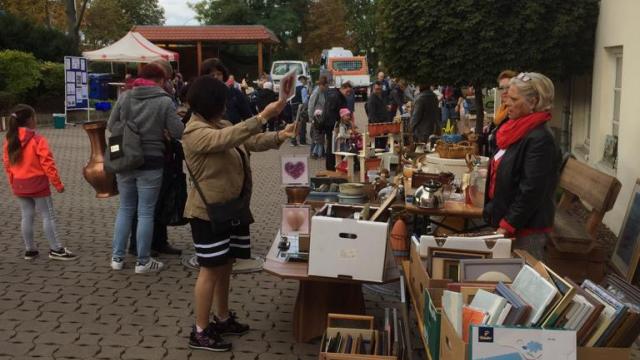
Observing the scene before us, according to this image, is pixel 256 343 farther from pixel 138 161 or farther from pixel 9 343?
pixel 138 161

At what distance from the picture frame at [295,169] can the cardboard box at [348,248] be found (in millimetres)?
1782

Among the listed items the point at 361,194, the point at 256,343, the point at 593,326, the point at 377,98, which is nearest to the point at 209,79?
the point at 256,343

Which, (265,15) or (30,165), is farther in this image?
(265,15)

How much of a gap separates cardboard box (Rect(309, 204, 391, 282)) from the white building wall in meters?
4.13

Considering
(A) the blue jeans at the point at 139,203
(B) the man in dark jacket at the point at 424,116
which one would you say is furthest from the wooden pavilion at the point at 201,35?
(A) the blue jeans at the point at 139,203

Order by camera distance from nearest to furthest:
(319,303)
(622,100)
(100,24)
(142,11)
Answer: (319,303), (622,100), (100,24), (142,11)

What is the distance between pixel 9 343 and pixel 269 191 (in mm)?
6412

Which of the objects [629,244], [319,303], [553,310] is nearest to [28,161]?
[319,303]

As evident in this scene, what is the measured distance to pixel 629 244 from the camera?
19.9 ft

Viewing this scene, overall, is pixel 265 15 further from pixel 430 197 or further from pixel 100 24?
pixel 430 197

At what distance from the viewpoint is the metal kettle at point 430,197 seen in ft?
17.8

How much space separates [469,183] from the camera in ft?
19.0

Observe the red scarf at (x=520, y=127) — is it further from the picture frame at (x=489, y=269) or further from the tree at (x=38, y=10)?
the tree at (x=38, y=10)

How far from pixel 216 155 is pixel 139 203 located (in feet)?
6.73
